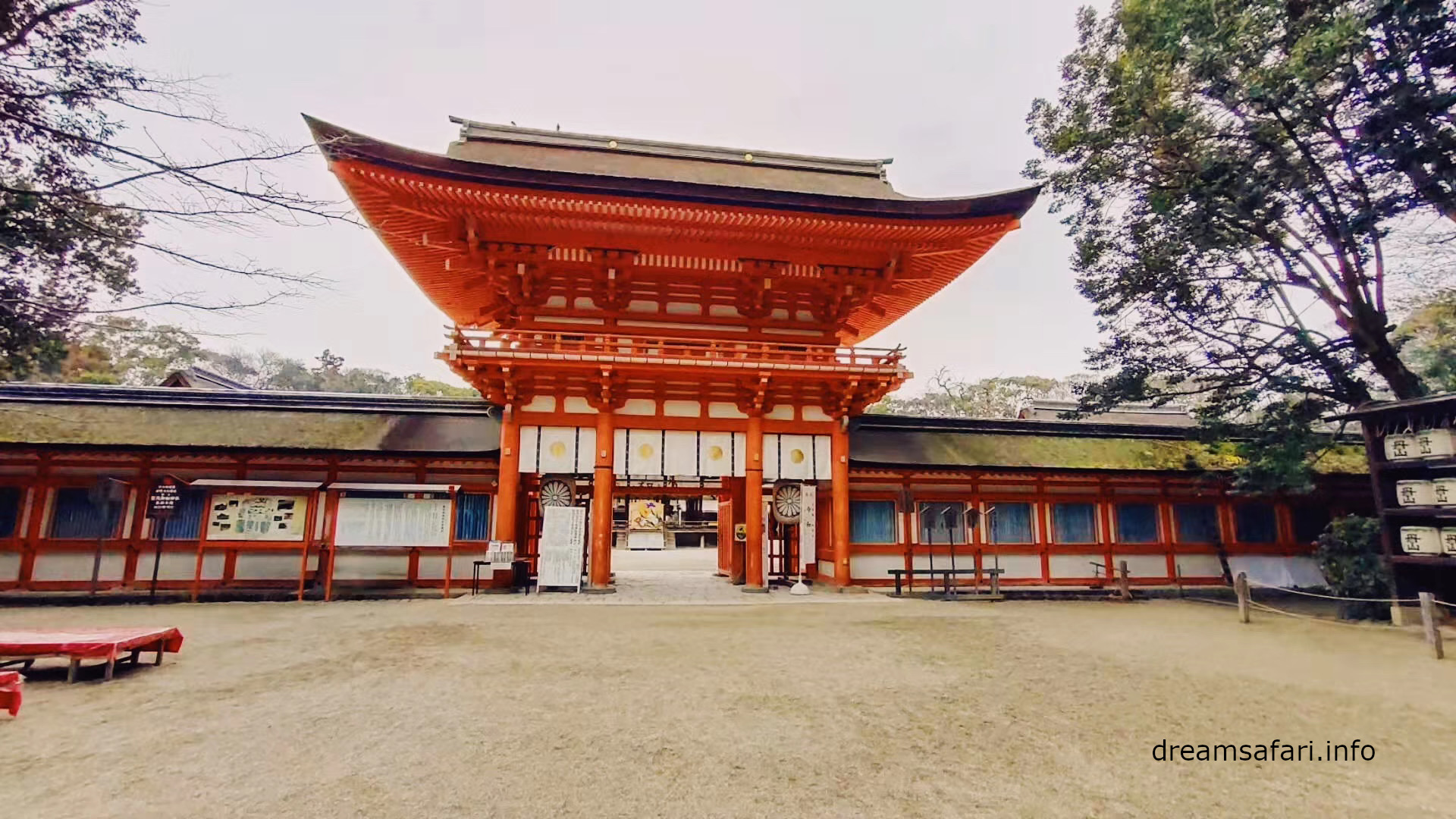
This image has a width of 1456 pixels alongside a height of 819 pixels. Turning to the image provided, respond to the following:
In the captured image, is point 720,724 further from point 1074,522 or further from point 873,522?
point 1074,522

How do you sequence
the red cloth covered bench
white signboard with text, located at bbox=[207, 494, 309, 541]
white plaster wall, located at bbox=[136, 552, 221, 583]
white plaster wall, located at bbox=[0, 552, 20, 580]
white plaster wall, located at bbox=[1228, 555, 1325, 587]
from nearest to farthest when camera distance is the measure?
the red cloth covered bench → white signboard with text, located at bbox=[207, 494, 309, 541] → white plaster wall, located at bbox=[0, 552, 20, 580] → white plaster wall, located at bbox=[136, 552, 221, 583] → white plaster wall, located at bbox=[1228, 555, 1325, 587]

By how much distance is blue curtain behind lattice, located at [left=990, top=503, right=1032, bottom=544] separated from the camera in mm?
14273

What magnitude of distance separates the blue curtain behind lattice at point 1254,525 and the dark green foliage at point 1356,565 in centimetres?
343

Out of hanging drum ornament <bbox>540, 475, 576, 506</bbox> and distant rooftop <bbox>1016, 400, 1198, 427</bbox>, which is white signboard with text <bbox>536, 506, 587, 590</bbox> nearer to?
hanging drum ornament <bbox>540, 475, 576, 506</bbox>

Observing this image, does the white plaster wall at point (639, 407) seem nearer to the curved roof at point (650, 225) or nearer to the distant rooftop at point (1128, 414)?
the curved roof at point (650, 225)

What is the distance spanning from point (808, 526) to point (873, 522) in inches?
66.6

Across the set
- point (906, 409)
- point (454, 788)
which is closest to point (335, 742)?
point (454, 788)

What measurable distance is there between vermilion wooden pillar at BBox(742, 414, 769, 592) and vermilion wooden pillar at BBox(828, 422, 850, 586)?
163 centimetres

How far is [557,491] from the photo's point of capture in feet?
40.2

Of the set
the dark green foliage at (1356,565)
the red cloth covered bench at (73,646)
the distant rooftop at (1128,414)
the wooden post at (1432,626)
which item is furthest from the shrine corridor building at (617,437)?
the distant rooftop at (1128,414)

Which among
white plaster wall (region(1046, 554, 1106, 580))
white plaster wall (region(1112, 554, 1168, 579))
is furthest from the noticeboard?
white plaster wall (region(1112, 554, 1168, 579))

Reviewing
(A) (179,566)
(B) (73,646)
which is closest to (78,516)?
(A) (179,566)

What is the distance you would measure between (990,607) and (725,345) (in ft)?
23.4

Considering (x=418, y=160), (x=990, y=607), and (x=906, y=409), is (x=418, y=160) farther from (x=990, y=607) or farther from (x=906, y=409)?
(x=906, y=409)
